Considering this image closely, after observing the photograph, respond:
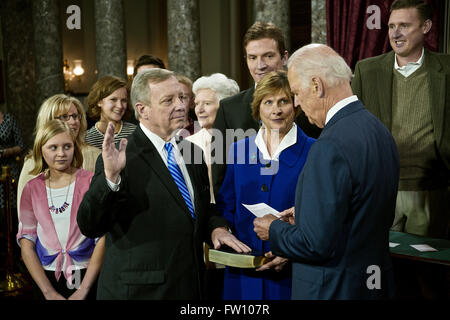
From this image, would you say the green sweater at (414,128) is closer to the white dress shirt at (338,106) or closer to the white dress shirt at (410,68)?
the white dress shirt at (410,68)

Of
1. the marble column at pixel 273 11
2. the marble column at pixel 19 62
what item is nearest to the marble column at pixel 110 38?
the marble column at pixel 19 62

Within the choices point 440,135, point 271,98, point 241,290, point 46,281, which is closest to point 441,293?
point 440,135

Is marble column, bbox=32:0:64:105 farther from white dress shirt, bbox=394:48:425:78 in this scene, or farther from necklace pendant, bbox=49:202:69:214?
white dress shirt, bbox=394:48:425:78

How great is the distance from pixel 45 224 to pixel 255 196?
107cm

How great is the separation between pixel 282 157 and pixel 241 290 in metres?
0.68

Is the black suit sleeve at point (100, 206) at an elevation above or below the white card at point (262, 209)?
above

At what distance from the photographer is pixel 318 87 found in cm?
195

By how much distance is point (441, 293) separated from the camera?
3.09m

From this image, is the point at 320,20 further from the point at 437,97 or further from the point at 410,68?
the point at 437,97

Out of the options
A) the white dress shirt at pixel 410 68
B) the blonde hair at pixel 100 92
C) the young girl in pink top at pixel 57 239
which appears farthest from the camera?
the blonde hair at pixel 100 92

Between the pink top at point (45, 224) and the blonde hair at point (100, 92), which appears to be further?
the blonde hair at point (100, 92)

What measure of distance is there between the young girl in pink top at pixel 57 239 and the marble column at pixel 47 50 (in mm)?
6428

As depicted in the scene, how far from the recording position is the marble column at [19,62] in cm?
991

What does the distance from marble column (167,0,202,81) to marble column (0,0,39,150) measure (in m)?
2.99
